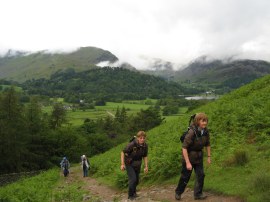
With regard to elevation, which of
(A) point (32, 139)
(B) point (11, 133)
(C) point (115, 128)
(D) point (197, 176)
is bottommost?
(C) point (115, 128)

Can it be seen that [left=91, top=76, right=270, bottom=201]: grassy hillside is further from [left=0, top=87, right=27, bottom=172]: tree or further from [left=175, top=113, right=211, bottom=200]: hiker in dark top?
[left=0, top=87, right=27, bottom=172]: tree

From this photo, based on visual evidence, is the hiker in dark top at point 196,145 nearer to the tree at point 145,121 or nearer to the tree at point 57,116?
the tree at point 57,116

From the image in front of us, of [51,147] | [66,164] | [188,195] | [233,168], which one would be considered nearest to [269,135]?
[233,168]

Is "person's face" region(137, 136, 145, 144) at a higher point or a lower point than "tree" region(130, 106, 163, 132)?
higher

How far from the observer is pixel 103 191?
72.1 ft

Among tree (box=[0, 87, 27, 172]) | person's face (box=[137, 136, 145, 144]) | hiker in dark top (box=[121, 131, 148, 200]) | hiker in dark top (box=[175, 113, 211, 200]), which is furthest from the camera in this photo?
tree (box=[0, 87, 27, 172])

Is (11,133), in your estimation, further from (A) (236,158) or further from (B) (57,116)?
(A) (236,158)

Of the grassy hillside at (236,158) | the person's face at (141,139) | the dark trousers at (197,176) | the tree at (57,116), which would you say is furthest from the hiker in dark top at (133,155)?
the tree at (57,116)

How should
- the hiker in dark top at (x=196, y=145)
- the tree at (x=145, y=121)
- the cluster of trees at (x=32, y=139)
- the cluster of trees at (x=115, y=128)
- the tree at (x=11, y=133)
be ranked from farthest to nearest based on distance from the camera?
1. the tree at (x=145, y=121)
2. the cluster of trees at (x=115, y=128)
3. the cluster of trees at (x=32, y=139)
4. the tree at (x=11, y=133)
5. the hiker in dark top at (x=196, y=145)

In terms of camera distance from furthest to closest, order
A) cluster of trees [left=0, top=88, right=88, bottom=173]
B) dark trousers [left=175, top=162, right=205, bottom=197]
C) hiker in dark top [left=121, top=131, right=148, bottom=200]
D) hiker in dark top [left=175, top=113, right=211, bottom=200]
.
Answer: cluster of trees [left=0, top=88, right=88, bottom=173] < hiker in dark top [left=121, top=131, right=148, bottom=200] < dark trousers [left=175, top=162, right=205, bottom=197] < hiker in dark top [left=175, top=113, right=211, bottom=200]

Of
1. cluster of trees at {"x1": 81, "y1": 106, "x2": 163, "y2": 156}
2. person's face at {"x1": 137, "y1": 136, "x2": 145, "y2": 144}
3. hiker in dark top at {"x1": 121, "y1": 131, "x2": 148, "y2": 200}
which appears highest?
person's face at {"x1": 137, "y1": 136, "x2": 145, "y2": 144}

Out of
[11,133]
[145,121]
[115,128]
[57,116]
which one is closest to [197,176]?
[11,133]

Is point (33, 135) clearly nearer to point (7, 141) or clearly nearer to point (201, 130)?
point (7, 141)

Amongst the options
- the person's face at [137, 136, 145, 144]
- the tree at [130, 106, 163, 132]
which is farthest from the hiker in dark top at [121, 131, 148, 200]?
the tree at [130, 106, 163, 132]
